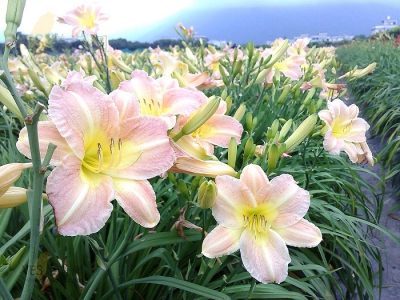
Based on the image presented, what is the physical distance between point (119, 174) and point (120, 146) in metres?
0.05

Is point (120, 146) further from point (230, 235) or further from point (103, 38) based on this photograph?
point (103, 38)

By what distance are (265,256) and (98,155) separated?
1.26 feet

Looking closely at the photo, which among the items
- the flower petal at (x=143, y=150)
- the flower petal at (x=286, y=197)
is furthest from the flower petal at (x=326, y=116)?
the flower petal at (x=143, y=150)

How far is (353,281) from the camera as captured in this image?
163cm

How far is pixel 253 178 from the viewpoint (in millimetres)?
779

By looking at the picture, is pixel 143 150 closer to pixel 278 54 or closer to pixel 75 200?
pixel 75 200

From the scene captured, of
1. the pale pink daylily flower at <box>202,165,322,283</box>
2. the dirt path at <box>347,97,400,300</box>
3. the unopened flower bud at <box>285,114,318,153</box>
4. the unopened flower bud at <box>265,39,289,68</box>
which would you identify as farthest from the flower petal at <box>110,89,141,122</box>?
the dirt path at <box>347,97,400,300</box>

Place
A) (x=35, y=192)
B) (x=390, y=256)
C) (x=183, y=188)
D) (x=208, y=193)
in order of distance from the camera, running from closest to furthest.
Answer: (x=35, y=192)
(x=208, y=193)
(x=183, y=188)
(x=390, y=256)

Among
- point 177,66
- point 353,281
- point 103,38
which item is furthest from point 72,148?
point 103,38

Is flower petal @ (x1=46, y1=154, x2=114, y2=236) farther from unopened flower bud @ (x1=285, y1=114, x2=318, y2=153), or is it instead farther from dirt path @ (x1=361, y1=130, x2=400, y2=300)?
dirt path @ (x1=361, y1=130, x2=400, y2=300)

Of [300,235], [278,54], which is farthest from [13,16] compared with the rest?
[278,54]

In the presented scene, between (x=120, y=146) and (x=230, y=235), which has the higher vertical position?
(x=120, y=146)

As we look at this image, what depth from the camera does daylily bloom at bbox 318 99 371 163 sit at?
1.28m

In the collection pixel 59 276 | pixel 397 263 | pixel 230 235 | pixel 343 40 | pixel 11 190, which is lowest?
pixel 343 40
